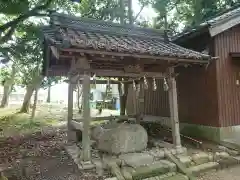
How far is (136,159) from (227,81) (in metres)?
4.49

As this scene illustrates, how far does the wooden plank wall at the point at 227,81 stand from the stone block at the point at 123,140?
305 cm

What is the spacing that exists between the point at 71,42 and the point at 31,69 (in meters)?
11.2

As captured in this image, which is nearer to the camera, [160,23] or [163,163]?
[163,163]

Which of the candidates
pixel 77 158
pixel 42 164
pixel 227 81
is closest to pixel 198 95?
pixel 227 81

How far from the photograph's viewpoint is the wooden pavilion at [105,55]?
494cm

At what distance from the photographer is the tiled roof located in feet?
16.8

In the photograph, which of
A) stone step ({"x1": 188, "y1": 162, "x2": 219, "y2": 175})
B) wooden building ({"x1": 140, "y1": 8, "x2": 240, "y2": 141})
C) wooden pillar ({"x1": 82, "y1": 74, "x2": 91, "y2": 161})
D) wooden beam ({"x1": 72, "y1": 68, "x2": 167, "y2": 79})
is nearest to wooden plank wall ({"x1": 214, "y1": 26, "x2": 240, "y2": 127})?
wooden building ({"x1": 140, "y1": 8, "x2": 240, "y2": 141})

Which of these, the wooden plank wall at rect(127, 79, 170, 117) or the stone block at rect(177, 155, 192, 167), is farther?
the wooden plank wall at rect(127, 79, 170, 117)

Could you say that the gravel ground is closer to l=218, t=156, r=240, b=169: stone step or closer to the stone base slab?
l=218, t=156, r=240, b=169: stone step

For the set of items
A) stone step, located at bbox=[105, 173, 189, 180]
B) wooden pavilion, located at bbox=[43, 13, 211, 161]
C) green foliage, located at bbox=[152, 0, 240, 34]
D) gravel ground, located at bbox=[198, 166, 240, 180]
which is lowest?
gravel ground, located at bbox=[198, 166, 240, 180]

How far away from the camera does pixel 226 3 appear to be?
14.1 meters

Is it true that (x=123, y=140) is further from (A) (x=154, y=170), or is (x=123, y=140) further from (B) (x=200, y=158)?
(B) (x=200, y=158)

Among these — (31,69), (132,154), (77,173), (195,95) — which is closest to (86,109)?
(77,173)

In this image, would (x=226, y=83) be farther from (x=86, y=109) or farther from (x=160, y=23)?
(x=160, y=23)
